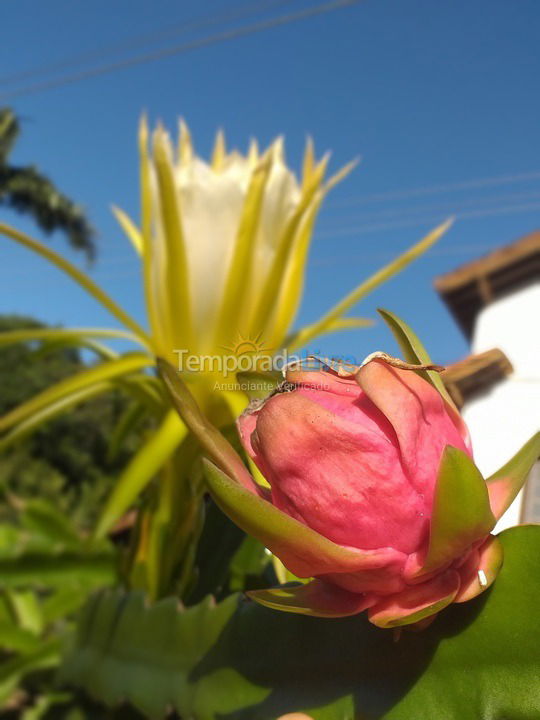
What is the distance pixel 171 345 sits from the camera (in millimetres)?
789

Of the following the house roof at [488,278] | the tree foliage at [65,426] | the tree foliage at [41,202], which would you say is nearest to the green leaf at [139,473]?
the house roof at [488,278]

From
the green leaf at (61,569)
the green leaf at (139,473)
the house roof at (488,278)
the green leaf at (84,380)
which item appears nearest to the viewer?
the green leaf at (139,473)

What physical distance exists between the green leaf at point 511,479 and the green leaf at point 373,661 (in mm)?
12

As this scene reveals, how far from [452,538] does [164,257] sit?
661 mm

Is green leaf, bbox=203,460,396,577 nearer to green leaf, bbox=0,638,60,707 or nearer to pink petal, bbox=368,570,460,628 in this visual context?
pink petal, bbox=368,570,460,628

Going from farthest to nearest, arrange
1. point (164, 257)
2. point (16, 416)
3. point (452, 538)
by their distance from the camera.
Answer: point (164, 257) < point (16, 416) < point (452, 538)

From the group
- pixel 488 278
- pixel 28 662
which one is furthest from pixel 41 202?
pixel 28 662

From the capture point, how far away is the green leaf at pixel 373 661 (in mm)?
237

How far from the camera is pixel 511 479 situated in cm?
25

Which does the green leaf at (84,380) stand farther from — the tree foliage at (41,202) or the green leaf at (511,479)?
the tree foliage at (41,202)

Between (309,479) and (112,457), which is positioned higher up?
(112,457)

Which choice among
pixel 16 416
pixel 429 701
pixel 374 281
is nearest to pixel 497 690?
pixel 429 701

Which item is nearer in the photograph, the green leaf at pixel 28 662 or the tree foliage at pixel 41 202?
the green leaf at pixel 28 662

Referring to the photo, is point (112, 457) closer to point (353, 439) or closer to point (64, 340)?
point (64, 340)
